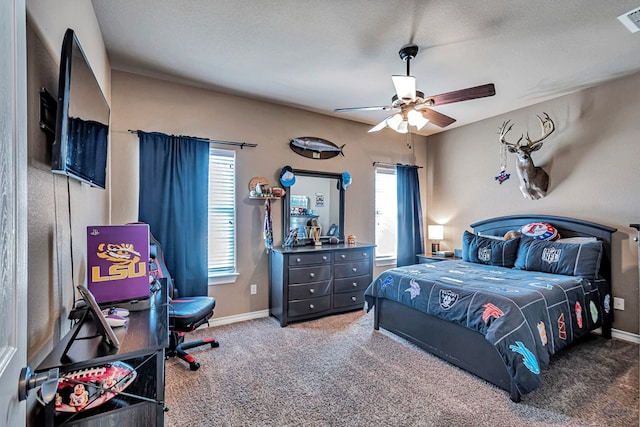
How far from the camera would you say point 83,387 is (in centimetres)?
114

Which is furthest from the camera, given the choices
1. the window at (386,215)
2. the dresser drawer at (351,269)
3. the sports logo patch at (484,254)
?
the window at (386,215)

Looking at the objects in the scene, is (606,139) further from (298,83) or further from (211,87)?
(211,87)

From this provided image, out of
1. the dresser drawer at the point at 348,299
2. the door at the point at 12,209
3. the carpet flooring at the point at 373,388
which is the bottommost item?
the carpet flooring at the point at 373,388

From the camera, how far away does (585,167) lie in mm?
3449

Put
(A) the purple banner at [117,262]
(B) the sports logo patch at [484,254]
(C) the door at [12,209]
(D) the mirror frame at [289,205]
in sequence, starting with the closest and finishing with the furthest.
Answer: (C) the door at [12,209], (A) the purple banner at [117,262], (B) the sports logo patch at [484,254], (D) the mirror frame at [289,205]

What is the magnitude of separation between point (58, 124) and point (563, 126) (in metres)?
4.70

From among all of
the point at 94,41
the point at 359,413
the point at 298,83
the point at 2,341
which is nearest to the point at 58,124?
the point at 2,341

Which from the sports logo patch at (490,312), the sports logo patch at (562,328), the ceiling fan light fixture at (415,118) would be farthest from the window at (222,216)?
the sports logo patch at (562,328)

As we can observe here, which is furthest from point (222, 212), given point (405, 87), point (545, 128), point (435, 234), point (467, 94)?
point (545, 128)

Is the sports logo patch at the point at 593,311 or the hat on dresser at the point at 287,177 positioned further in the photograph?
the hat on dresser at the point at 287,177

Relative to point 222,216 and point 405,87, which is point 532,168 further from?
point 222,216

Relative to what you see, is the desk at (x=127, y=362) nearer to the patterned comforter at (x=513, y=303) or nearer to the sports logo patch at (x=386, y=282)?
the patterned comforter at (x=513, y=303)

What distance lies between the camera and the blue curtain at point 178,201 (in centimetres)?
312

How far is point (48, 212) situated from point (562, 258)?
163 inches
